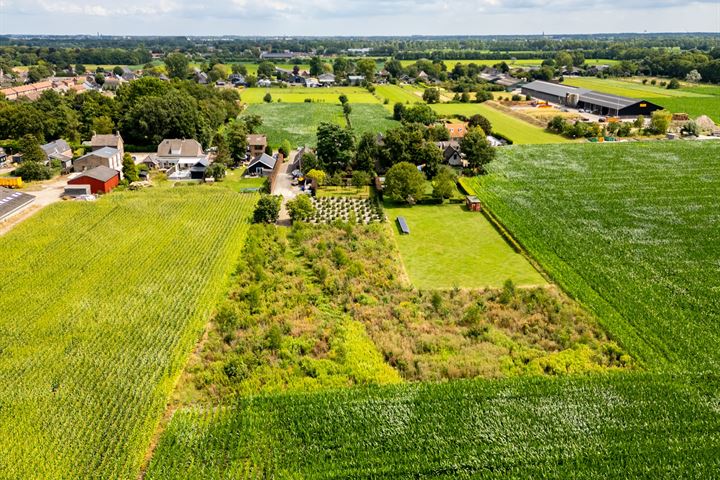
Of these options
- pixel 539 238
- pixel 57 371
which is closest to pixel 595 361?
pixel 539 238

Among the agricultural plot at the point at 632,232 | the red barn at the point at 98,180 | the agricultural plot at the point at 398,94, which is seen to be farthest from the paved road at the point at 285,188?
the agricultural plot at the point at 398,94

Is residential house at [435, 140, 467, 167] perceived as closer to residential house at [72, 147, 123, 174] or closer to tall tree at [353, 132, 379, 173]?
tall tree at [353, 132, 379, 173]

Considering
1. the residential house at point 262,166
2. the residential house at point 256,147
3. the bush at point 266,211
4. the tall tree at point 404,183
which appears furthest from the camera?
the residential house at point 256,147

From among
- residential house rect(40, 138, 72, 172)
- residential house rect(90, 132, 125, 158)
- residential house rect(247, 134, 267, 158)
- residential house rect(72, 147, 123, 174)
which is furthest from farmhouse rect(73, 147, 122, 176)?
residential house rect(247, 134, 267, 158)

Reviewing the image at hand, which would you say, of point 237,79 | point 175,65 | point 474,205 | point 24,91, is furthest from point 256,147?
point 175,65

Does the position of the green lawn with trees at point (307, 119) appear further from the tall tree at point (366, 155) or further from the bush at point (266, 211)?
the bush at point (266, 211)

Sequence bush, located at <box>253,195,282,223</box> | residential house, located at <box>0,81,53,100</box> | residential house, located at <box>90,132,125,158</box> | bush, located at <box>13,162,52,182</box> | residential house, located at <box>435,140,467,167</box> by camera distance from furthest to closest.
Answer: residential house, located at <box>0,81,53,100</box> < residential house, located at <box>90,132,125,158</box> < residential house, located at <box>435,140,467,167</box> < bush, located at <box>13,162,52,182</box> < bush, located at <box>253,195,282,223</box>
